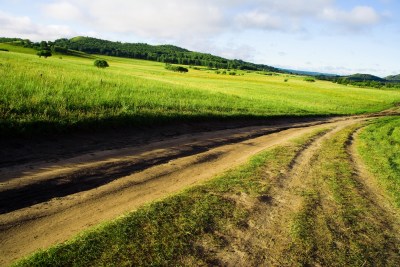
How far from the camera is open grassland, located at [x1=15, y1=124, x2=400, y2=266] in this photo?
5465 millimetres

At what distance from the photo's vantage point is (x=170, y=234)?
6.10 metres

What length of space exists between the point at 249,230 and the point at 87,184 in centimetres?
424

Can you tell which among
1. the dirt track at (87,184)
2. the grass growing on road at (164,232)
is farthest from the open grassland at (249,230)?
the dirt track at (87,184)

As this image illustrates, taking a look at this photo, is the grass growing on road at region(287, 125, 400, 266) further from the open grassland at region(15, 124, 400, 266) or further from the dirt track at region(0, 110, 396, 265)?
the dirt track at region(0, 110, 396, 265)

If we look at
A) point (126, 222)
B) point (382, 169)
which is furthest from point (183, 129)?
point (126, 222)

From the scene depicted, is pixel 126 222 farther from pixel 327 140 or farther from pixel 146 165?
pixel 327 140

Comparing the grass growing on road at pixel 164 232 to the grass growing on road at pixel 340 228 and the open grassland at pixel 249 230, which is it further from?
the grass growing on road at pixel 340 228

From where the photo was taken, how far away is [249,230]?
6629 mm

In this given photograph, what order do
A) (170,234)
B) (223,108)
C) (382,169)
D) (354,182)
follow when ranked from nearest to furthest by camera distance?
1. (170,234)
2. (354,182)
3. (382,169)
4. (223,108)

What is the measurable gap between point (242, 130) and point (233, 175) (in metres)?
9.44

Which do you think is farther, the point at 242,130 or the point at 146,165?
the point at 242,130

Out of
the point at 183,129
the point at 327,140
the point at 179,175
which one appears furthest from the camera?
the point at 327,140

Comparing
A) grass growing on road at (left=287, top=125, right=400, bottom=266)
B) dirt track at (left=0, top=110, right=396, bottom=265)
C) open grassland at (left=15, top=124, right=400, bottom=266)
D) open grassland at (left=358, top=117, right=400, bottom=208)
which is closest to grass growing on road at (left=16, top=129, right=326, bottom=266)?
open grassland at (left=15, top=124, right=400, bottom=266)

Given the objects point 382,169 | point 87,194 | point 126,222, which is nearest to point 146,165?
point 87,194
